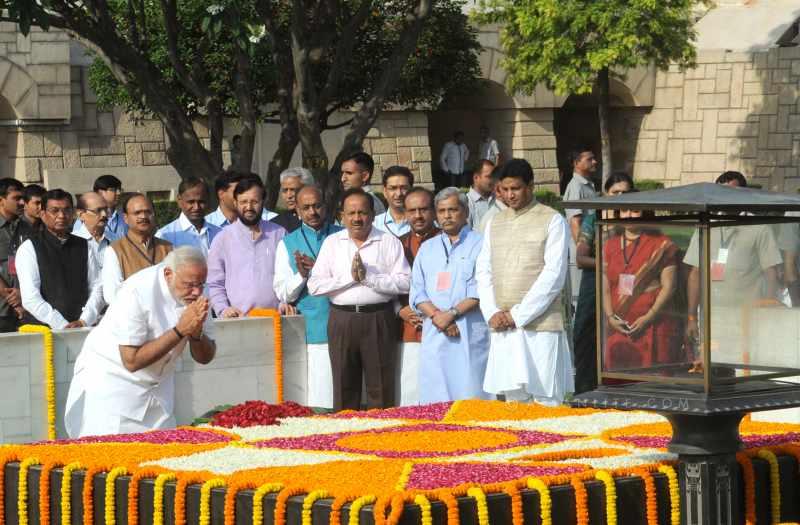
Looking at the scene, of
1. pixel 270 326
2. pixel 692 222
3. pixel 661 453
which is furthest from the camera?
pixel 270 326

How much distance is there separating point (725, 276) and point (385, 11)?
18.8 m

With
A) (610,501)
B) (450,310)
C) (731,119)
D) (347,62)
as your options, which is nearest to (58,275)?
(450,310)

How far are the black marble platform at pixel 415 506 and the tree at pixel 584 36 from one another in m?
22.0

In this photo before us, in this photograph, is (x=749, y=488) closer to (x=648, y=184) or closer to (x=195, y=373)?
(x=195, y=373)

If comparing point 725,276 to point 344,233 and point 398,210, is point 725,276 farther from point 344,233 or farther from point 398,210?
point 398,210

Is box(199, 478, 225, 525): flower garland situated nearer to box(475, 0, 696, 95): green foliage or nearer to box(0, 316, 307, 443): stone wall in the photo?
box(0, 316, 307, 443): stone wall

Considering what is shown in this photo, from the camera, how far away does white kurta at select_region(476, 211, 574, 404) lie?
9.03m

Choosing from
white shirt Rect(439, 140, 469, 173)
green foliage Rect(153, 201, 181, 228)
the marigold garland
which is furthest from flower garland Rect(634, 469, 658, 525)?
white shirt Rect(439, 140, 469, 173)

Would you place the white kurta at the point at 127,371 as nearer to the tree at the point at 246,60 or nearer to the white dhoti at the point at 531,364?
the white dhoti at the point at 531,364

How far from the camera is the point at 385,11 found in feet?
79.0

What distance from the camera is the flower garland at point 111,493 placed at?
233 inches

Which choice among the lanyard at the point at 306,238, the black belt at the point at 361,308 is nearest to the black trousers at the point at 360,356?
the black belt at the point at 361,308

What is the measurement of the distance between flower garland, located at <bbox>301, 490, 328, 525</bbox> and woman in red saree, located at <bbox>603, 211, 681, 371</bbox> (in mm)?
1159

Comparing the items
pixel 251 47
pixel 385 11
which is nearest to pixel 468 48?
pixel 385 11
